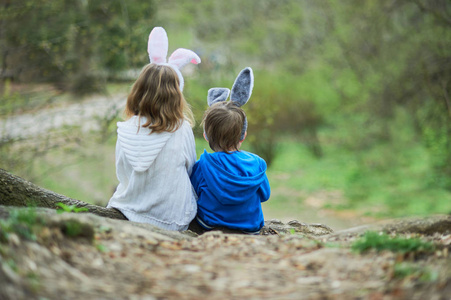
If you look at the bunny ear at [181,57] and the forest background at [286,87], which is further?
the forest background at [286,87]

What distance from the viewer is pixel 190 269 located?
2.35 meters

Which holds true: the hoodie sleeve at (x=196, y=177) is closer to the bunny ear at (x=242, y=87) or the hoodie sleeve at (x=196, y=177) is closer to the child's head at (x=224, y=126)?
the child's head at (x=224, y=126)

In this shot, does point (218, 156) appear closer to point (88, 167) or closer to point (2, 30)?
point (2, 30)

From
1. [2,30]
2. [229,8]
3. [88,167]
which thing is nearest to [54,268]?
[2,30]

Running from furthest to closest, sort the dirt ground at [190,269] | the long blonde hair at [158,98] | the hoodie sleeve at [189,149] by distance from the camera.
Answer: the hoodie sleeve at [189,149] → the long blonde hair at [158,98] → the dirt ground at [190,269]

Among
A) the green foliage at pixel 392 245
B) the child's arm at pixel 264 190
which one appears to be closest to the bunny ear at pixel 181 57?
the child's arm at pixel 264 190

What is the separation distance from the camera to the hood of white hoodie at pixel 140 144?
362 cm

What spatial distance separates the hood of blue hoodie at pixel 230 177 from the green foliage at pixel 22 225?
5.17ft

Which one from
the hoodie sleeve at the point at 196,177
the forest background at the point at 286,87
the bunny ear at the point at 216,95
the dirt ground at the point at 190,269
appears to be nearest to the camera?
the dirt ground at the point at 190,269

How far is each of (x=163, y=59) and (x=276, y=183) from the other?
357 inches

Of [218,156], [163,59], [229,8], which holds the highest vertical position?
[229,8]

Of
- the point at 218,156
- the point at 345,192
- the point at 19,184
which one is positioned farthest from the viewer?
the point at 345,192

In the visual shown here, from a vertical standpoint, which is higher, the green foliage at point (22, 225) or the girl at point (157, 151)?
the girl at point (157, 151)

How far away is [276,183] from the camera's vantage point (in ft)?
41.3
